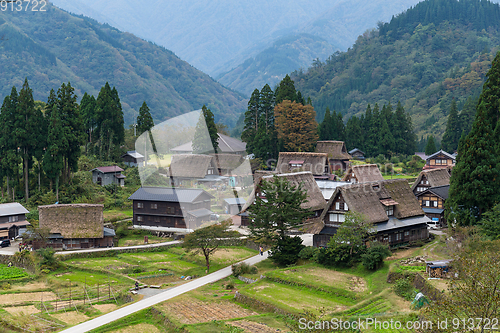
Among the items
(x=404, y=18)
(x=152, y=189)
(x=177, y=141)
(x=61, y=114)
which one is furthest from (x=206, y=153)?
(x=404, y=18)

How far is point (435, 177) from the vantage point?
44.3 m

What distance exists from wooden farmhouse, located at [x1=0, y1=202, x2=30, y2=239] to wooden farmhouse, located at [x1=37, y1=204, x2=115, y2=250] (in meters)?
3.54

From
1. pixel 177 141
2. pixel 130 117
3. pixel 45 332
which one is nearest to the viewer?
pixel 45 332

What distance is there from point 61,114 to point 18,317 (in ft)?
94.9

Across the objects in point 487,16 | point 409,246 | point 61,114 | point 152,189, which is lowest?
point 409,246

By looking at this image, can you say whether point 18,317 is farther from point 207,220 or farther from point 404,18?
point 404,18

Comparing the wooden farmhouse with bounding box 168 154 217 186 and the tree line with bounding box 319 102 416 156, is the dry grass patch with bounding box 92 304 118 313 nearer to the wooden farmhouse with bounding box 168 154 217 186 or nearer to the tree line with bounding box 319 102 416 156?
the wooden farmhouse with bounding box 168 154 217 186

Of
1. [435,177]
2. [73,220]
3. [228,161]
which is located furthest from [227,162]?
[435,177]

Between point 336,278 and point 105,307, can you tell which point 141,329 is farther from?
point 336,278

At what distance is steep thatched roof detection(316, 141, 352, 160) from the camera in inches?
2454

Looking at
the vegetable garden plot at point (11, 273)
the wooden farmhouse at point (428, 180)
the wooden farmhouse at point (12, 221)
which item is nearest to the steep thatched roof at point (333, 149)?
the wooden farmhouse at point (428, 180)

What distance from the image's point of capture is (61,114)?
163 ft

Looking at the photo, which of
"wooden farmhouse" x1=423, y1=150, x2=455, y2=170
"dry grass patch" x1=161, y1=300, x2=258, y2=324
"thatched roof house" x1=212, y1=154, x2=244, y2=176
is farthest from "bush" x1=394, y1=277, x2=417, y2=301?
"wooden farmhouse" x1=423, y1=150, x2=455, y2=170

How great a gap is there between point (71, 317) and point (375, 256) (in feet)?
58.7
